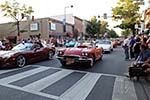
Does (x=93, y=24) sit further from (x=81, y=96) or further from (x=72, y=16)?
(x=81, y=96)

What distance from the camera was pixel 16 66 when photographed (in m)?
11.1

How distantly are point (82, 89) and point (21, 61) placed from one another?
17.6ft

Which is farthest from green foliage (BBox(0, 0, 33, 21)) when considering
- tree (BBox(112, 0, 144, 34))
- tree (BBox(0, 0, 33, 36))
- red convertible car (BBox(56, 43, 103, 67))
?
red convertible car (BBox(56, 43, 103, 67))

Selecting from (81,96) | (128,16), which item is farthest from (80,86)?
(128,16)

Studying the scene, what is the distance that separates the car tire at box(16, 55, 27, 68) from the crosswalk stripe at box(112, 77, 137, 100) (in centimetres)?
507

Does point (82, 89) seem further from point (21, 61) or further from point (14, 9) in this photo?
point (14, 9)

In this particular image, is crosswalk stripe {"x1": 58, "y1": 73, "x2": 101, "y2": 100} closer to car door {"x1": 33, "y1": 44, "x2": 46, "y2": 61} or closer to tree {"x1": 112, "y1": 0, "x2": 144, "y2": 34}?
car door {"x1": 33, "y1": 44, "x2": 46, "y2": 61}

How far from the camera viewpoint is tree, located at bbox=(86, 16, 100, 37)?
76.8 metres

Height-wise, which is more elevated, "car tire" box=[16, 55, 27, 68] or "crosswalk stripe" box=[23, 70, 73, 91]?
"car tire" box=[16, 55, 27, 68]

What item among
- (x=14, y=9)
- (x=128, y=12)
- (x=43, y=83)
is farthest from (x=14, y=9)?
(x=43, y=83)

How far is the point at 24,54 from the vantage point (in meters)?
11.7

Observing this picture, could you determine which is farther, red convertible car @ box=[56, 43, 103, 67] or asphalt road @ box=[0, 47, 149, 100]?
red convertible car @ box=[56, 43, 103, 67]

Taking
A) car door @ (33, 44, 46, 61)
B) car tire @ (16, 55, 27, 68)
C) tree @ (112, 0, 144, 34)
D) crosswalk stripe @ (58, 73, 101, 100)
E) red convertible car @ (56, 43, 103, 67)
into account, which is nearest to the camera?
crosswalk stripe @ (58, 73, 101, 100)

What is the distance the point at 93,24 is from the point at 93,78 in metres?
69.3
